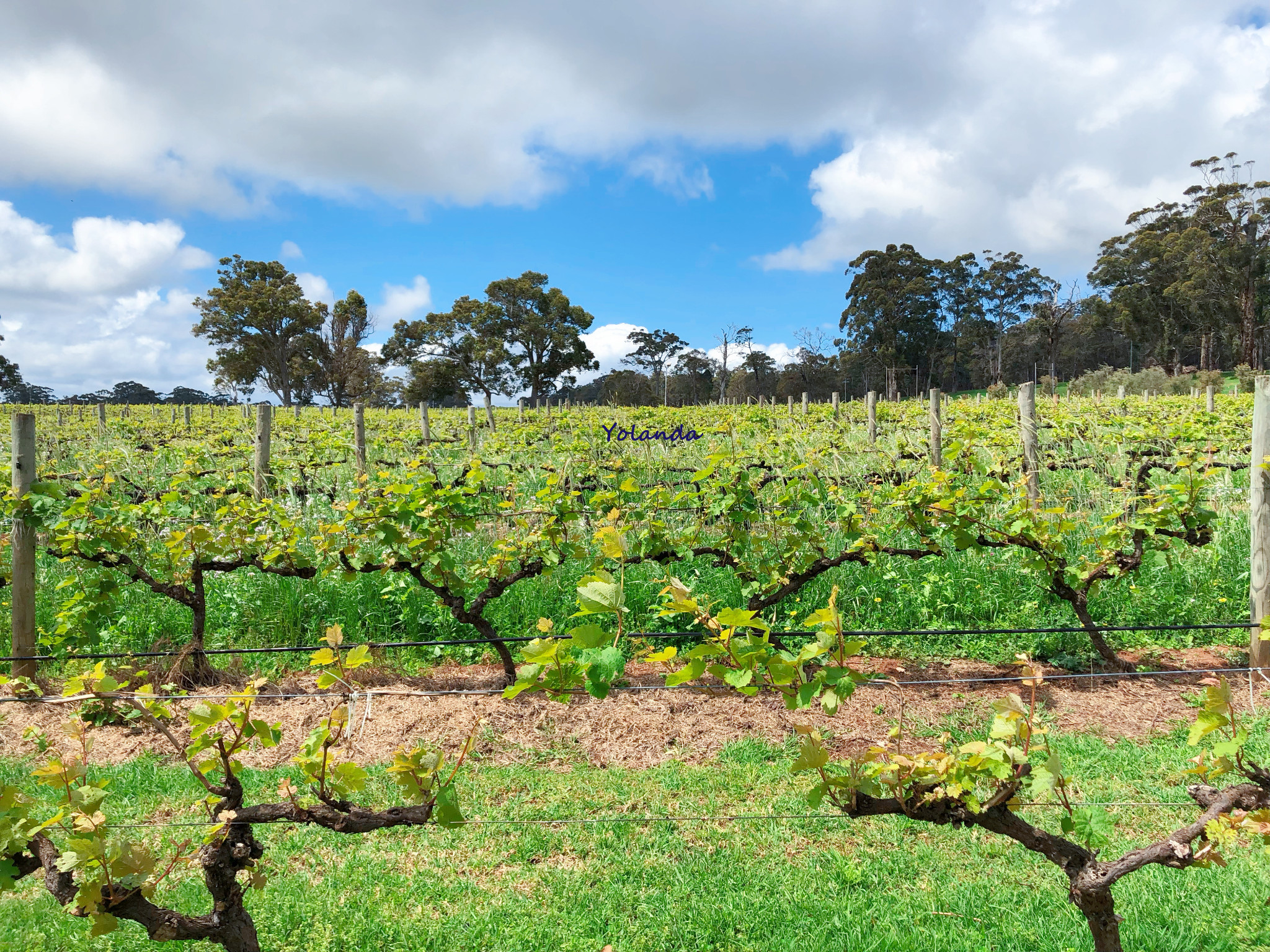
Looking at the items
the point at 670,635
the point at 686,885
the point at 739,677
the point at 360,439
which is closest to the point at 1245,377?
the point at 360,439

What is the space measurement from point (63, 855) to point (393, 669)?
3.01 m

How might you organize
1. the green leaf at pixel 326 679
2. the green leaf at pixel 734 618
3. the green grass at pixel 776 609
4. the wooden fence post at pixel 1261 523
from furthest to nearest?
the green grass at pixel 776 609, the wooden fence post at pixel 1261 523, the green leaf at pixel 326 679, the green leaf at pixel 734 618

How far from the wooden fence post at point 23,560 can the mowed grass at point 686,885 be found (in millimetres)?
1602

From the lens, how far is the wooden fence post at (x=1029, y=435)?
5.64m

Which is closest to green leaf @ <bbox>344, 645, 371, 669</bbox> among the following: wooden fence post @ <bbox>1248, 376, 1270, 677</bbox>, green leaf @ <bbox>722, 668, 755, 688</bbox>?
green leaf @ <bbox>722, 668, 755, 688</bbox>

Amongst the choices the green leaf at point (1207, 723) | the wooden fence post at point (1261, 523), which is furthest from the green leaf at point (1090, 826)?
the wooden fence post at point (1261, 523)

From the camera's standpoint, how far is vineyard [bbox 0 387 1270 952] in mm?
1667

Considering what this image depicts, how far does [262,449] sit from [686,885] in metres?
5.10

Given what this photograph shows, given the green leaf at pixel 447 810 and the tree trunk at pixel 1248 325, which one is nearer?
the green leaf at pixel 447 810

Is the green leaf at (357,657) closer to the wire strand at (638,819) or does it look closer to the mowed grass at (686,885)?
the mowed grass at (686,885)

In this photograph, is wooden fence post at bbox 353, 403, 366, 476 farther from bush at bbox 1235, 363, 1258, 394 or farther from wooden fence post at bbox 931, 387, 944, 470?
bush at bbox 1235, 363, 1258, 394

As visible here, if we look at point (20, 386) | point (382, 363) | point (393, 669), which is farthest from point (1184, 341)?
point (20, 386)

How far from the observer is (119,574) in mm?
4910

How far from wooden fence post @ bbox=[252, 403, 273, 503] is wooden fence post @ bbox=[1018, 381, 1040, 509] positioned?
5.71 metres
